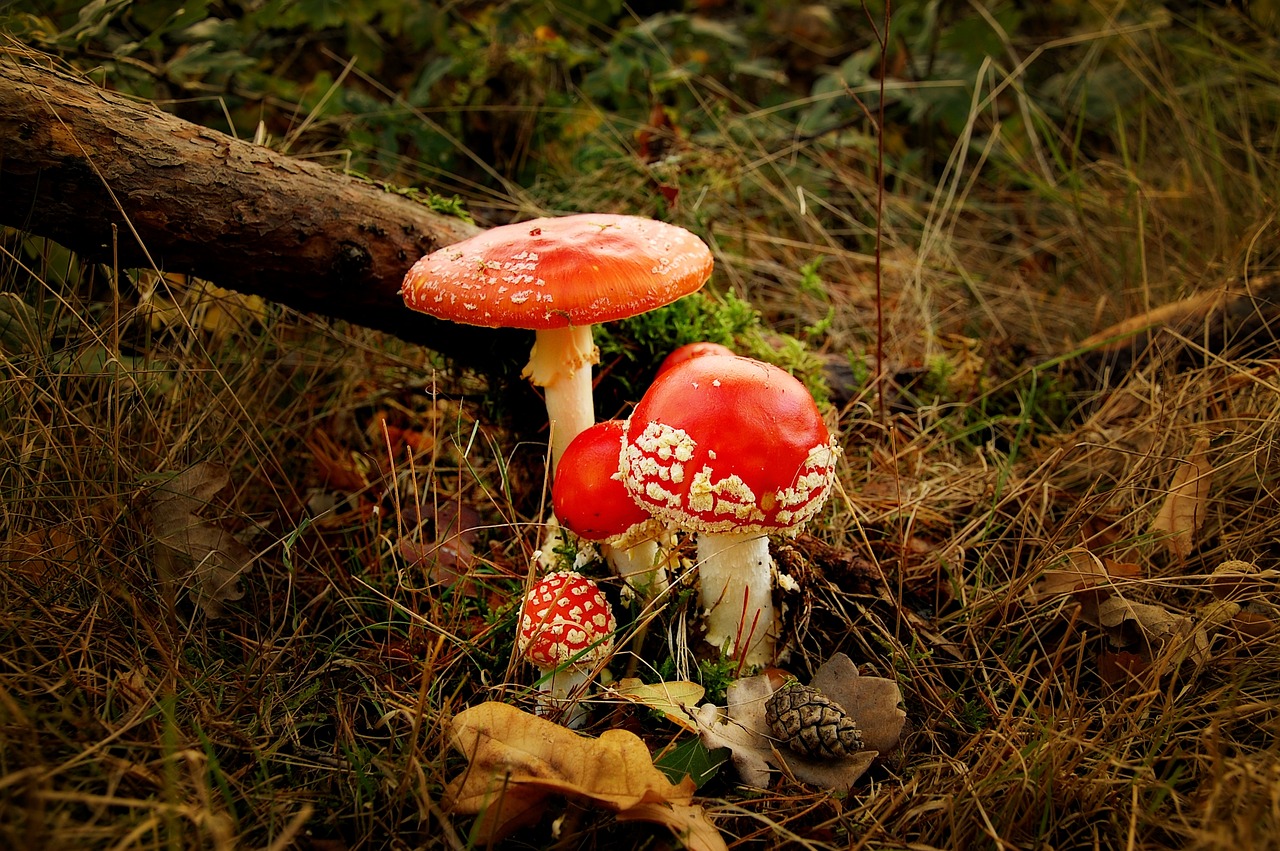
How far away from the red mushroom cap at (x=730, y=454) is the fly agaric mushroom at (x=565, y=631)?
35 cm

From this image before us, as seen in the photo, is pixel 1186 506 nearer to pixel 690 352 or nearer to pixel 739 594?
pixel 739 594

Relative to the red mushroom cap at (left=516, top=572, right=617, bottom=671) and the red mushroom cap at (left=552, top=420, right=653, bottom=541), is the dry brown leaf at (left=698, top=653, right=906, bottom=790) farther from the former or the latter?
the red mushroom cap at (left=552, top=420, right=653, bottom=541)

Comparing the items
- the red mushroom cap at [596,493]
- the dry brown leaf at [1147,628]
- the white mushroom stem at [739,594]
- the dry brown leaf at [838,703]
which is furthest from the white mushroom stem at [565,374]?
the dry brown leaf at [1147,628]

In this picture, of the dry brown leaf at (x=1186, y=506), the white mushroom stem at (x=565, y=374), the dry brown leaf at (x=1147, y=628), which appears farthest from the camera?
the white mushroom stem at (x=565, y=374)

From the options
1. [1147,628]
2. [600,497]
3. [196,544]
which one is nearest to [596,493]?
[600,497]

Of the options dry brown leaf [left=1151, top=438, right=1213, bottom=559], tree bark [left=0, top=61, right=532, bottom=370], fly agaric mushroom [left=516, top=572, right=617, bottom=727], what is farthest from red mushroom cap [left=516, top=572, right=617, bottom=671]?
dry brown leaf [left=1151, top=438, right=1213, bottom=559]

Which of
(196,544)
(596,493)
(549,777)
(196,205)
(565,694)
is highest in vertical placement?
(196,205)

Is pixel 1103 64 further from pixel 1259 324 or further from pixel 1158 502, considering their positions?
pixel 1158 502

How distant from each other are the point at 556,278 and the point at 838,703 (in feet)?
4.54

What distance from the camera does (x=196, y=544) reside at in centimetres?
221

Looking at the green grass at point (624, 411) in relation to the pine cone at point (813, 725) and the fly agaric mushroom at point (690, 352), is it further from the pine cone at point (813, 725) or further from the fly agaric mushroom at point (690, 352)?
the fly agaric mushroom at point (690, 352)

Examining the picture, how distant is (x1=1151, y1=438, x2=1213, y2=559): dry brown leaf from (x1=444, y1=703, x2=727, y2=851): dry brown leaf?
1707mm

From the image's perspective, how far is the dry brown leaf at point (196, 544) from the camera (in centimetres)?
214

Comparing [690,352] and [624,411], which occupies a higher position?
[690,352]
